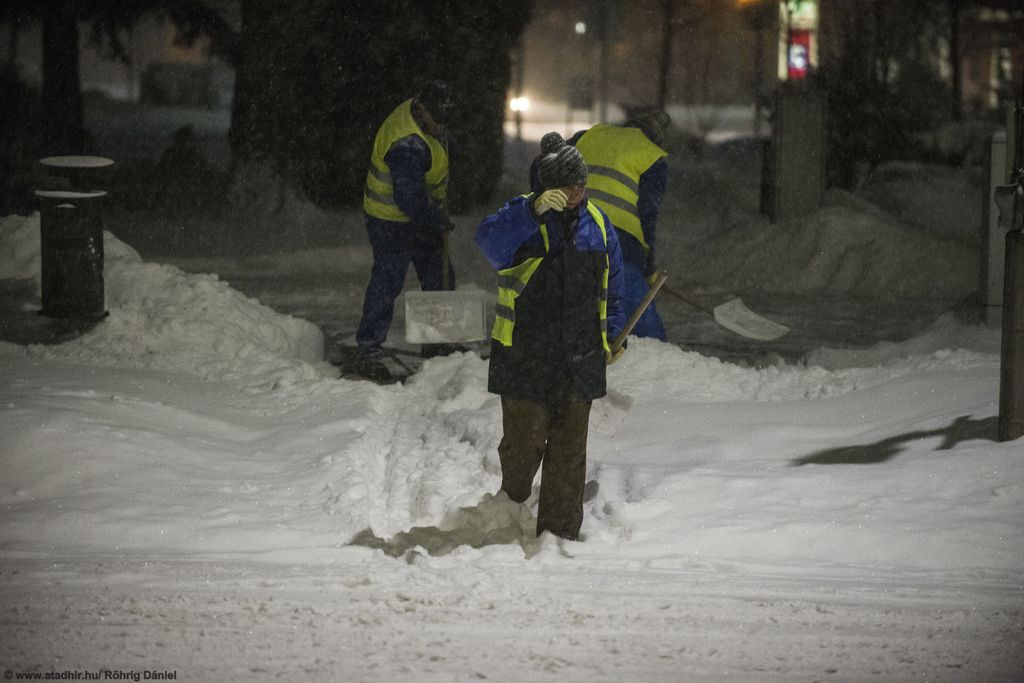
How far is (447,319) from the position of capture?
8914 millimetres

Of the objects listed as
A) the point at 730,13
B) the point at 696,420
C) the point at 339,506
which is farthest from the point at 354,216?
the point at 730,13

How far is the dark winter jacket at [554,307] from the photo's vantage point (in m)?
5.34

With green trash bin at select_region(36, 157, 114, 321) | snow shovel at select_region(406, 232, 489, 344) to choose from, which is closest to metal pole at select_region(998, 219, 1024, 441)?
snow shovel at select_region(406, 232, 489, 344)

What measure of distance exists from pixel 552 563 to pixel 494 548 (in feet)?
0.85

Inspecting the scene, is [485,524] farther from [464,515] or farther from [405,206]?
[405,206]

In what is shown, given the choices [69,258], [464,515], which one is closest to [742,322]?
[464,515]

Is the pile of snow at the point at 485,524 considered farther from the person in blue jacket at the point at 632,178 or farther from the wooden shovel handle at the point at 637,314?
the wooden shovel handle at the point at 637,314

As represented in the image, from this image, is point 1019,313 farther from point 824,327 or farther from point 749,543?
point 824,327

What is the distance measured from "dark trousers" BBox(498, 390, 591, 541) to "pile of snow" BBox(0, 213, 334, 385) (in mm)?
3234

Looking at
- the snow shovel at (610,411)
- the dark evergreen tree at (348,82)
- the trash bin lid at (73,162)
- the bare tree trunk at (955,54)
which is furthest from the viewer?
the bare tree trunk at (955,54)

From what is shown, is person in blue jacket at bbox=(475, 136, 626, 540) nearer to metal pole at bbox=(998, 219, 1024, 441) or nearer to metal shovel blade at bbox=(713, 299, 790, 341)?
metal pole at bbox=(998, 219, 1024, 441)

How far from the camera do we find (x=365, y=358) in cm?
925

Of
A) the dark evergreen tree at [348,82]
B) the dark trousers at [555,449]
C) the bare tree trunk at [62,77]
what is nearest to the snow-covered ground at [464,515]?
the dark trousers at [555,449]

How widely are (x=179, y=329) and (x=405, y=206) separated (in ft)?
5.44
